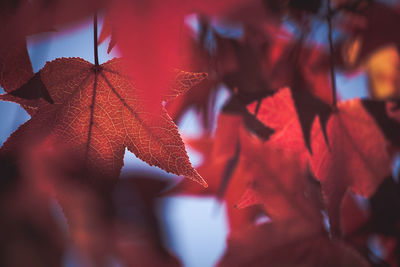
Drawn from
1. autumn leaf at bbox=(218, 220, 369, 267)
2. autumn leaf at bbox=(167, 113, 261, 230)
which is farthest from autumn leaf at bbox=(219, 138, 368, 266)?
autumn leaf at bbox=(167, 113, 261, 230)

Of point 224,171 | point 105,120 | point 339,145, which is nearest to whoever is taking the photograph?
point 105,120

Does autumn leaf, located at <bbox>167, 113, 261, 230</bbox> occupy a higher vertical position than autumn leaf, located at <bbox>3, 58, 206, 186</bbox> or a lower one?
lower

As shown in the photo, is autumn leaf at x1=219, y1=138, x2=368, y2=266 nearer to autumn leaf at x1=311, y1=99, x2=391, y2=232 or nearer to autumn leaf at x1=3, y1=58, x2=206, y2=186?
autumn leaf at x1=311, y1=99, x2=391, y2=232

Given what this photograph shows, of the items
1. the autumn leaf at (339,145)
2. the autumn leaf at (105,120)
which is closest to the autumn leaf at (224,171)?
the autumn leaf at (339,145)

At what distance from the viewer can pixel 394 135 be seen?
0.77 metres

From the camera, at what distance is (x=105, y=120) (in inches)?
22.7

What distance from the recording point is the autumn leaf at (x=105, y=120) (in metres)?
0.52

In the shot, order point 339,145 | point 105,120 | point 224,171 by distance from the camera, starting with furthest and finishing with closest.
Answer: point 224,171 → point 339,145 → point 105,120

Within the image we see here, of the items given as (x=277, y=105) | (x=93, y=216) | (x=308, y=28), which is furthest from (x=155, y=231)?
(x=308, y=28)

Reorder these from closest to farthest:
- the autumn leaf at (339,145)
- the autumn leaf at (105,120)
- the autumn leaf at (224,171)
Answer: the autumn leaf at (105,120)
the autumn leaf at (339,145)
the autumn leaf at (224,171)

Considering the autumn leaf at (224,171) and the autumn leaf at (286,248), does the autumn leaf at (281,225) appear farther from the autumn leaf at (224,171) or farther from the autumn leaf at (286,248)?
the autumn leaf at (224,171)

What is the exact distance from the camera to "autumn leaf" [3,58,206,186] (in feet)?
1.71

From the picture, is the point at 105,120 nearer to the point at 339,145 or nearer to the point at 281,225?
the point at 281,225

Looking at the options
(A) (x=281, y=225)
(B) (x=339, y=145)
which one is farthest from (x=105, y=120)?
(B) (x=339, y=145)
